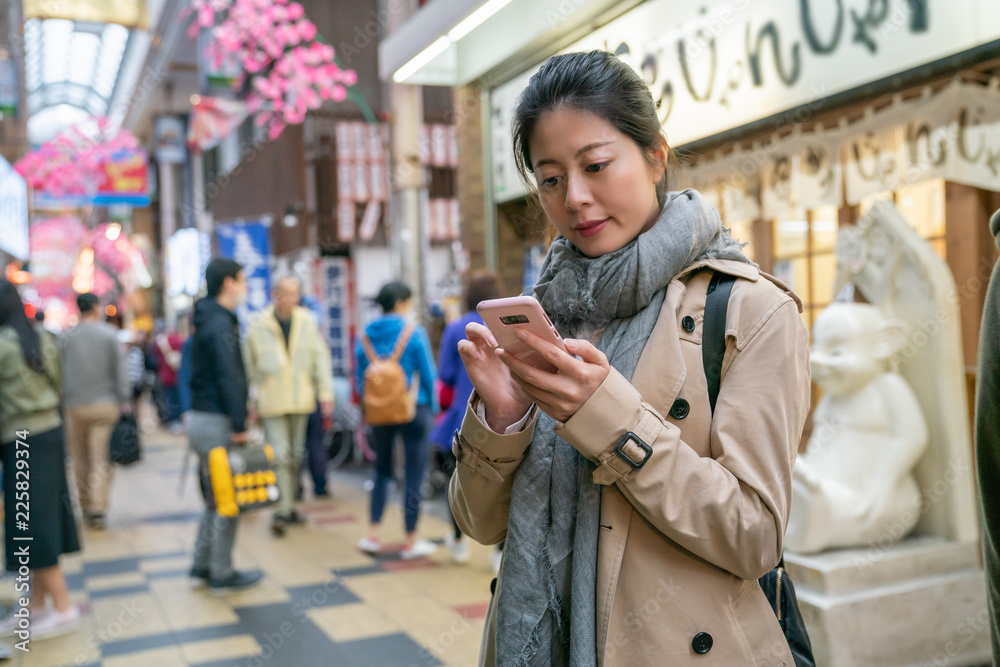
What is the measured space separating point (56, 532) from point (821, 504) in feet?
12.4

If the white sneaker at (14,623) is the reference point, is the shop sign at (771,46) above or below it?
above

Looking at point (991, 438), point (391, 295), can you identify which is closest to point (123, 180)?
point (391, 295)

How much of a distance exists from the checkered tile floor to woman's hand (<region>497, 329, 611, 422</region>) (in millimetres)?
3010

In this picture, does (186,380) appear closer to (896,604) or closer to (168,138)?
(896,604)

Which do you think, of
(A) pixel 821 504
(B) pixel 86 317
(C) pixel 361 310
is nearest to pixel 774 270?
(A) pixel 821 504

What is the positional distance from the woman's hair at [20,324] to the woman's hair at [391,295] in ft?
7.60

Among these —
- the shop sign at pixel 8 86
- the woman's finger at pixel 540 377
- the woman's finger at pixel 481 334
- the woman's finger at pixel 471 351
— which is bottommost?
the woman's finger at pixel 540 377

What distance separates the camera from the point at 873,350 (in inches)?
145

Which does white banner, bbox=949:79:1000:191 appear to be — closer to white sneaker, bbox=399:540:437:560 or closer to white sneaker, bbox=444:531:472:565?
white sneaker, bbox=444:531:472:565

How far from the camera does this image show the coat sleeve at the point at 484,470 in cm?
140

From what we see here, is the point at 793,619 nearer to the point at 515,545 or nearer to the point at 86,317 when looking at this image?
the point at 515,545

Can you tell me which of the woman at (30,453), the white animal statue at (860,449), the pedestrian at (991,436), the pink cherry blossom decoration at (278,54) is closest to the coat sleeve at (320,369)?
the woman at (30,453)

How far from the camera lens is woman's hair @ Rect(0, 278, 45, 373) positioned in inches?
168

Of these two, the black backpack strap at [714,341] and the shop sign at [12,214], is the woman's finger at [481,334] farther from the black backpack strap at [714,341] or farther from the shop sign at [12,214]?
the shop sign at [12,214]
